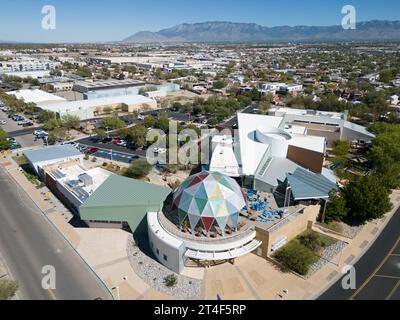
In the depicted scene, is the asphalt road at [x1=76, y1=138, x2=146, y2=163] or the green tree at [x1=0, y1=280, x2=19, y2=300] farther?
the asphalt road at [x1=76, y1=138, x2=146, y2=163]

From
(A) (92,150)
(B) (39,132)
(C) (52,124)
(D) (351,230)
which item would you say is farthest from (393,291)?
(B) (39,132)

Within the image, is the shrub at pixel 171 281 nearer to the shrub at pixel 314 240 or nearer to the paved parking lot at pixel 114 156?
the shrub at pixel 314 240

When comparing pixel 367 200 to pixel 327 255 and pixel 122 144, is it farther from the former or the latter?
pixel 122 144

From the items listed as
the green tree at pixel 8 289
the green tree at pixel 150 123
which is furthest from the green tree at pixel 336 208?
the green tree at pixel 150 123

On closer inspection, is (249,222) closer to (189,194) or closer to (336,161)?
(189,194)

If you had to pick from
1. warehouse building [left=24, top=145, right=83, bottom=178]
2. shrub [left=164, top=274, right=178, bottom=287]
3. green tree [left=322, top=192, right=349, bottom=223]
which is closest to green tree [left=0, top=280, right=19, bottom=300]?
shrub [left=164, top=274, right=178, bottom=287]

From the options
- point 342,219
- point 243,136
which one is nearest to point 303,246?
point 342,219

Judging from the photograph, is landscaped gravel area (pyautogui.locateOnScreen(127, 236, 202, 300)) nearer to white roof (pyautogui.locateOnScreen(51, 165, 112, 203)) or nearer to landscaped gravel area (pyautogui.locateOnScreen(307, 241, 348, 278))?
white roof (pyautogui.locateOnScreen(51, 165, 112, 203))
